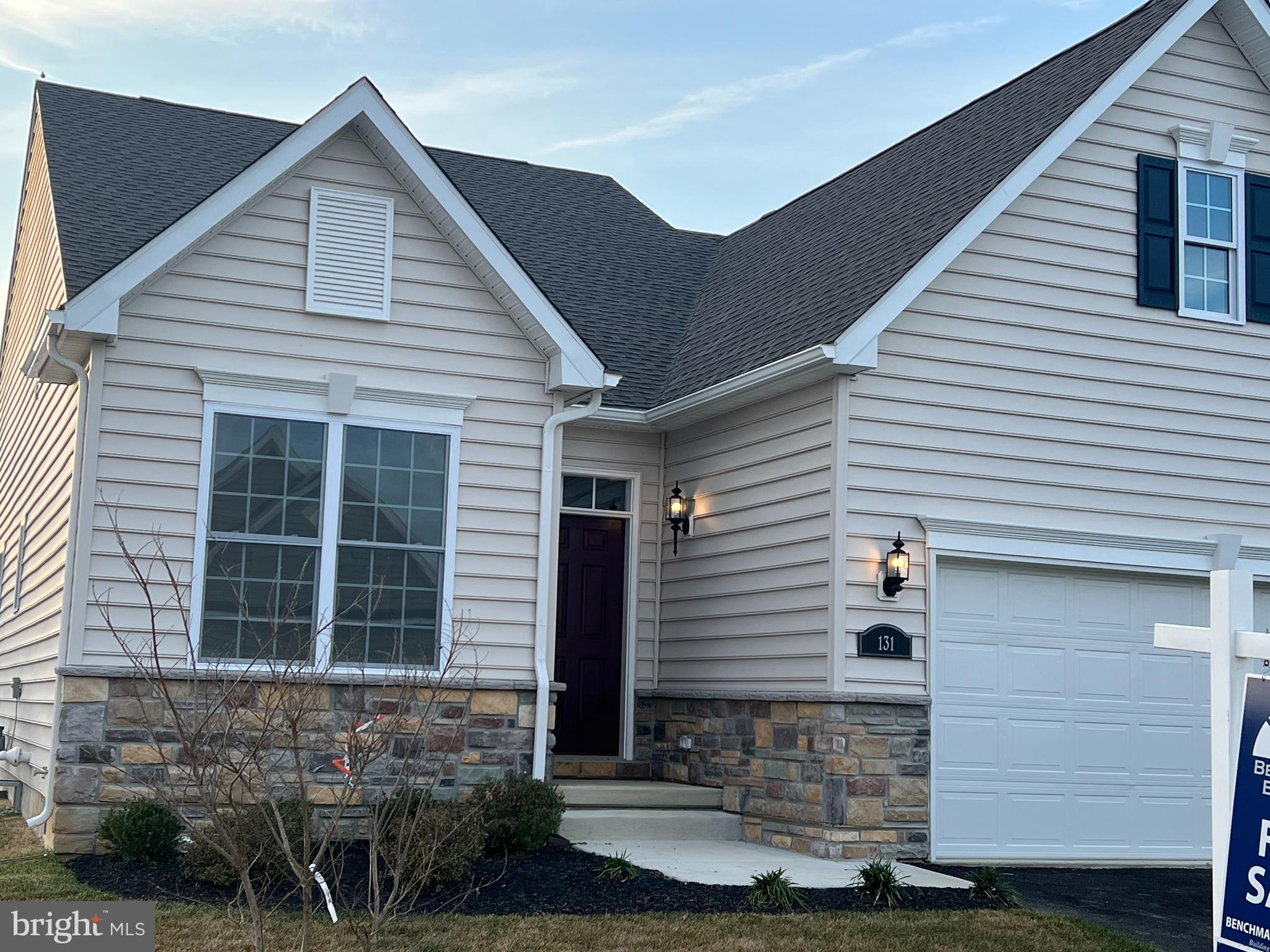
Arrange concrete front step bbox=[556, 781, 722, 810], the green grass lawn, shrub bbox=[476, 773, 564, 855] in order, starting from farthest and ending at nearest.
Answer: concrete front step bbox=[556, 781, 722, 810]
shrub bbox=[476, 773, 564, 855]
the green grass lawn

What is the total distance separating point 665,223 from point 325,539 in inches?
329

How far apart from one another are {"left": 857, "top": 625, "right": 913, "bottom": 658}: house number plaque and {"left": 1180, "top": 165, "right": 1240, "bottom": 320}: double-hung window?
3.99 metres

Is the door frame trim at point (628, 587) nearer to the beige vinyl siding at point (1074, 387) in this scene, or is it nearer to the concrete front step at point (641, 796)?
the concrete front step at point (641, 796)

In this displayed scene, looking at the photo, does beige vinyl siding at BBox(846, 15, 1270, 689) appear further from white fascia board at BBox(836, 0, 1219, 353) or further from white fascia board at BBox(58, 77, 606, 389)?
white fascia board at BBox(58, 77, 606, 389)

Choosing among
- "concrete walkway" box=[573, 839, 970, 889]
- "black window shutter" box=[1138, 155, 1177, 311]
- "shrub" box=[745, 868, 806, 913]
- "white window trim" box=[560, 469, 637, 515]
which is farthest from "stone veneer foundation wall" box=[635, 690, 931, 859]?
"black window shutter" box=[1138, 155, 1177, 311]

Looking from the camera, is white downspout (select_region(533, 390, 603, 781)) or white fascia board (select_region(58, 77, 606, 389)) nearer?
white fascia board (select_region(58, 77, 606, 389))

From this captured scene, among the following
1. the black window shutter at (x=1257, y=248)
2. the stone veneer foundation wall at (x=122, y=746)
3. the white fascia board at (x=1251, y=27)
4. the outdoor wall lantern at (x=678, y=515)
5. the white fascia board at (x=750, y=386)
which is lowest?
the stone veneer foundation wall at (x=122, y=746)

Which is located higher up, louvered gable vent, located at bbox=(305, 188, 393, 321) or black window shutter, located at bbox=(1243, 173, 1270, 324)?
black window shutter, located at bbox=(1243, 173, 1270, 324)

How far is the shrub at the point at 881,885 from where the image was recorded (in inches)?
331

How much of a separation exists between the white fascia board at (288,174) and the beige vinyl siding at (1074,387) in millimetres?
2240

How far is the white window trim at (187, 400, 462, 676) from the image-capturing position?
959 centimetres

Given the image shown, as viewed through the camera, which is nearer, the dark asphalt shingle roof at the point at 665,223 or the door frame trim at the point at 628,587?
the dark asphalt shingle roof at the point at 665,223

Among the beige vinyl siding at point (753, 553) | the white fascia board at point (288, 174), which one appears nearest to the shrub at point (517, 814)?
the beige vinyl siding at point (753, 553)

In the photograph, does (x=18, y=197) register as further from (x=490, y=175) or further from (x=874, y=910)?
(x=874, y=910)
